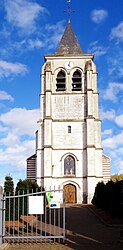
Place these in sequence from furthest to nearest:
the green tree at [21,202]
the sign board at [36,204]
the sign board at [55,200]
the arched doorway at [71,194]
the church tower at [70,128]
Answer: the arched doorway at [71,194] → the church tower at [70,128] → the green tree at [21,202] → the sign board at [55,200] → the sign board at [36,204]

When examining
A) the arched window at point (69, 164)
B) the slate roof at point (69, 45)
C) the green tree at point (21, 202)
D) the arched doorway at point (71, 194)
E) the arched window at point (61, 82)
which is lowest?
the arched doorway at point (71, 194)

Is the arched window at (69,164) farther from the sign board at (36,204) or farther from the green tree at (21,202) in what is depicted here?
the sign board at (36,204)

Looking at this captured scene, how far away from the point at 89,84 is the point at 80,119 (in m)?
4.27

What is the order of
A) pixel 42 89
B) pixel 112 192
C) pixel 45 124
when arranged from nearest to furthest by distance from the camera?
pixel 112 192
pixel 45 124
pixel 42 89

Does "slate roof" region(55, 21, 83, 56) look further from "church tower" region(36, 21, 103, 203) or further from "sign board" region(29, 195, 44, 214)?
"sign board" region(29, 195, 44, 214)

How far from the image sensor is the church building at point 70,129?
122 feet

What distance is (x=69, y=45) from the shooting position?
1743 inches

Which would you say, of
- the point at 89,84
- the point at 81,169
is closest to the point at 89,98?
the point at 89,84

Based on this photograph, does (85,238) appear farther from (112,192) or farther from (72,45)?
(72,45)

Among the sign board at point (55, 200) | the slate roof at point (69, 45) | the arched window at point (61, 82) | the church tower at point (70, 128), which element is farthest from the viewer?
the slate roof at point (69, 45)

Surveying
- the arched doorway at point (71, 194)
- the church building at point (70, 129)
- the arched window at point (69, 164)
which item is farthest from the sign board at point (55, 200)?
the arched window at point (69, 164)

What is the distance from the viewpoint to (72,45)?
145 ft

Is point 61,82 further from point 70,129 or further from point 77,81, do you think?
point 70,129

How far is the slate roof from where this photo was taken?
43.4 meters
